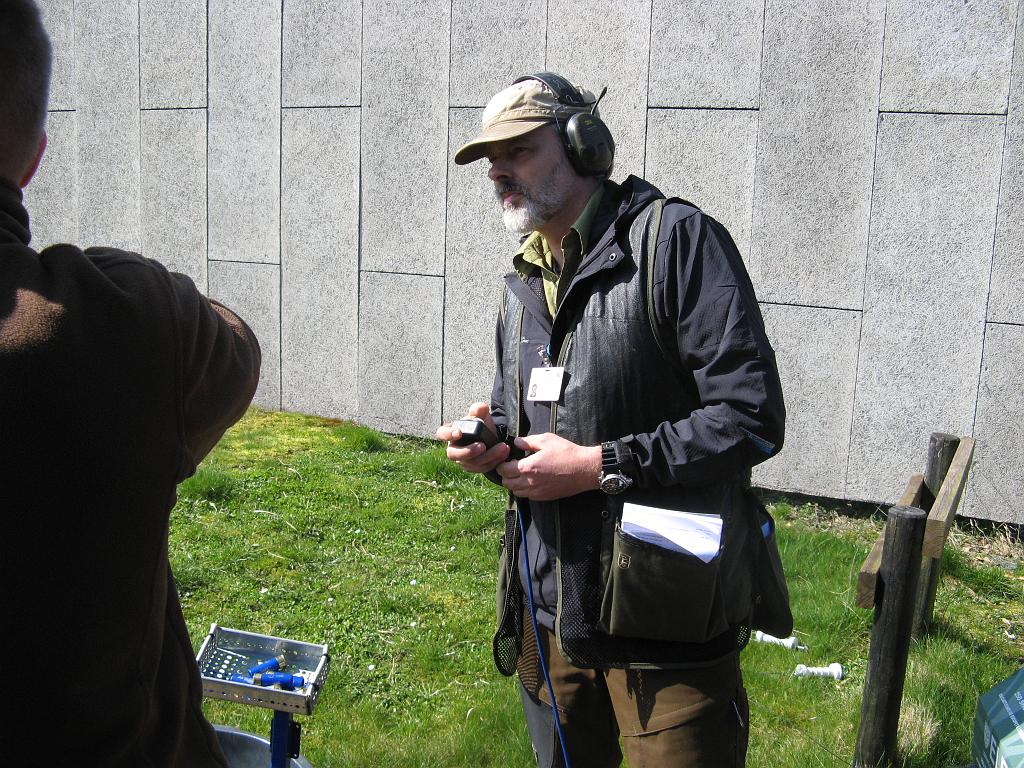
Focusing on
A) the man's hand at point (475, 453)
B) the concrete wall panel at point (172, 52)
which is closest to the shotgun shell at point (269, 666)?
the man's hand at point (475, 453)

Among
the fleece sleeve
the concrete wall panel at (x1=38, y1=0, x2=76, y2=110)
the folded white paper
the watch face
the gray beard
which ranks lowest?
the folded white paper

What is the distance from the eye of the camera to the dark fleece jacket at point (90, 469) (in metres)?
1.26

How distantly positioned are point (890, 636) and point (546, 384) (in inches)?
63.6

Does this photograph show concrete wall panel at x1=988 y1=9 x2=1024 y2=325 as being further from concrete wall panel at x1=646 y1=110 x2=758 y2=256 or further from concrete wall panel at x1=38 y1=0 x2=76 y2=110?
concrete wall panel at x1=38 y1=0 x2=76 y2=110

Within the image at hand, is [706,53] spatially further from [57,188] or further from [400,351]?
[57,188]

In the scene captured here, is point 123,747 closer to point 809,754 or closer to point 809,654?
point 809,754

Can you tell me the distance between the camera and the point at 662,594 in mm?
2168

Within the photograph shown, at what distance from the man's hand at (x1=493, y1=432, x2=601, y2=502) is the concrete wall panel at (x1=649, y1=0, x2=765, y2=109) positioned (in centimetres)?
392

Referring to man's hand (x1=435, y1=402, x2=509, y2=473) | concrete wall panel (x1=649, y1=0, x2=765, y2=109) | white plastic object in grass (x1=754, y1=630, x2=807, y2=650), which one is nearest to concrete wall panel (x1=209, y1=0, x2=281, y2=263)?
concrete wall panel (x1=649, y1=0, x2=765, y2=109)

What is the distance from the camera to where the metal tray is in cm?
204

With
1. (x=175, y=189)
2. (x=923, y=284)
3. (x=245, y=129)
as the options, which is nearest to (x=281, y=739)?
(x=923, y=284)

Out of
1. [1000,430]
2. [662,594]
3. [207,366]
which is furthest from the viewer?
[1000,430]

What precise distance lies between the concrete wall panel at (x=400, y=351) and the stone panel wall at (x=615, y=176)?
17 mm

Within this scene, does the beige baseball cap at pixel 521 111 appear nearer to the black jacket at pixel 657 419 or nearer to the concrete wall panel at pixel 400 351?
the black jacket at pixel 657 419
